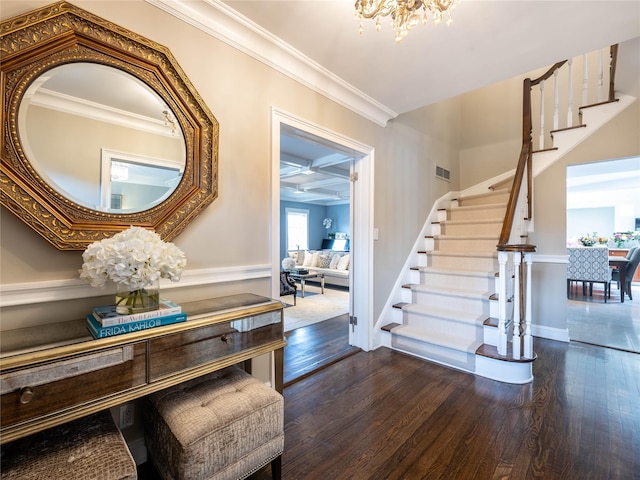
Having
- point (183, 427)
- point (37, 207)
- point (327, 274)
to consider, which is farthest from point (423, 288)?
point (327, 274)

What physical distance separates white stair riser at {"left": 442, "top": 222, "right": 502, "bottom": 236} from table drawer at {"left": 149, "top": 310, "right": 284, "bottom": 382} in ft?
9.99

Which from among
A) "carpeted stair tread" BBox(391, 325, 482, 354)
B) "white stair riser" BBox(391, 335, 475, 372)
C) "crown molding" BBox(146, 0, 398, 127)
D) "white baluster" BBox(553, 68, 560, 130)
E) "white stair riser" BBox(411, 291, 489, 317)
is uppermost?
"white baluster" BBox(553, 68, 560, 130)

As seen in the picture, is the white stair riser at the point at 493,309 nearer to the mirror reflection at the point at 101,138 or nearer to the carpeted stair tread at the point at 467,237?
the carpeted stair tread at the point at 467,237

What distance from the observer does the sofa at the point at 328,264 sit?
650cm

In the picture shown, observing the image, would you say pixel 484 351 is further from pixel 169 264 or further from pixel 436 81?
pixel 169 264

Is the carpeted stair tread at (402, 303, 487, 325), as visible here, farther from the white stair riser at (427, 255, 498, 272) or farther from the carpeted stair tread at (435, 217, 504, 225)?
the carpeted stair tread at (435, 217, 504, 225)

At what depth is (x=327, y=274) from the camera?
681 centimetres

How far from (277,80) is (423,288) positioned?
2556 millimetres

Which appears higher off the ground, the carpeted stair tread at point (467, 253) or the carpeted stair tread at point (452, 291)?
the carpeted stair tread at point (467, 253)

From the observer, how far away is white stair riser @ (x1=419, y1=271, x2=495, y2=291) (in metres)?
2.95

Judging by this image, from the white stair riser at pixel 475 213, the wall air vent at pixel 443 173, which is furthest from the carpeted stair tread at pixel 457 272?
the wall air vent at pixel 443 173

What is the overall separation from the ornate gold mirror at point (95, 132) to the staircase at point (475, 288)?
239 cm

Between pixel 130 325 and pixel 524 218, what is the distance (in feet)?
12.6

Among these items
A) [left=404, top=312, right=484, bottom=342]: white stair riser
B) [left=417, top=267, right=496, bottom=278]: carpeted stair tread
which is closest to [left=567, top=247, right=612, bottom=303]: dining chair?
[left=417, top=267, right=496, bottom=278]: carpeted stair tread
